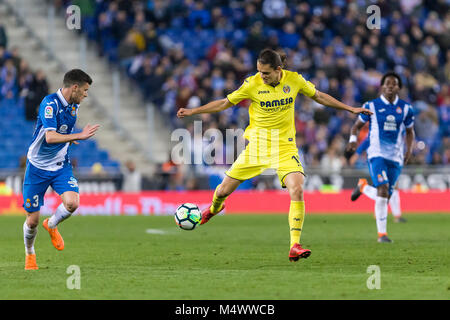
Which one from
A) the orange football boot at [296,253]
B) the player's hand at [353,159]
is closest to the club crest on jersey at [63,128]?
the orange football boot at [296,253]

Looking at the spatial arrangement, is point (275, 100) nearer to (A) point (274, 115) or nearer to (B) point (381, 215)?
(A) point (274, 115)

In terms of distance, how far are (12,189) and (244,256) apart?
12.7m

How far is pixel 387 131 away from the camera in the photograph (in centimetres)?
1406

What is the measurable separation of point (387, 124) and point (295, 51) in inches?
489

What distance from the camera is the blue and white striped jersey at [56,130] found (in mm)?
9680

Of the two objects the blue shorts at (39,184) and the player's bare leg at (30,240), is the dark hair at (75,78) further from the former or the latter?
the player's bare leg at (30,240)

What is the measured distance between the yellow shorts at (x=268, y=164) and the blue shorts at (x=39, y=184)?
2.19 meters

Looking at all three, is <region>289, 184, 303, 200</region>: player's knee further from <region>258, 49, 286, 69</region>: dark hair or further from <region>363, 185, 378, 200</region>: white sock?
<region>363, 185, 378, 200</region>: white sock

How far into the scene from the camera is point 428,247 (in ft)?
41.0

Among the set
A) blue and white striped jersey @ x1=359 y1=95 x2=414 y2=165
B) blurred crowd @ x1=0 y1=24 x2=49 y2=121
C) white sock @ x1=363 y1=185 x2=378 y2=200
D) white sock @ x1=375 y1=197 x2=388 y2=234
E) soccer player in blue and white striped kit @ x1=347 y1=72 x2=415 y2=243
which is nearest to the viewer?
white sock @ x1=375 y1=197 x2=388 y2=234

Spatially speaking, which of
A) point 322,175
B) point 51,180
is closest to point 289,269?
point 51,180

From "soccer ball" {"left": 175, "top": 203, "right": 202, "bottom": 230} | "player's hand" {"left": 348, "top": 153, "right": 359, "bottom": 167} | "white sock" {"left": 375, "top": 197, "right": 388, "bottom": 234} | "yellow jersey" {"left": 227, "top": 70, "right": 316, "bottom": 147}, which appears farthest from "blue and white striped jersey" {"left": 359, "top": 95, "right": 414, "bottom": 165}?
"player's hand" {"left": 348, "top": 153, "right": 359, "bottom": 167}

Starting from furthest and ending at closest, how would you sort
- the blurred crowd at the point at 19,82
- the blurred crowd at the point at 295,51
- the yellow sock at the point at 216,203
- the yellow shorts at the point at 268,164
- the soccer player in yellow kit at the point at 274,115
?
the blurred crowd at the point at 295,51
the blurred crowd at the point at 19,82
the yellow sock at the point at 216,203
the yellow shorts at the point at 268,164
the soccer player in yellow kit at the point at 274,115

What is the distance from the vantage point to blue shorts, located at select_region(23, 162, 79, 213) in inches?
388
